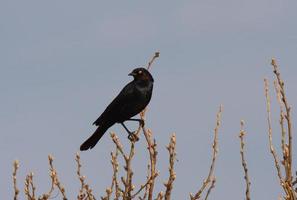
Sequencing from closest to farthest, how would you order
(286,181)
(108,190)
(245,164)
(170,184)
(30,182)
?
1. (286,181)
2. (245,164)
3. (170,184)
4. (108,190)
5. (30,182)

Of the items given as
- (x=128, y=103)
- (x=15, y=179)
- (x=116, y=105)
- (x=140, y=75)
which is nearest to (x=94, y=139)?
(x=116, y=105)

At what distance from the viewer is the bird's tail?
11038 mm

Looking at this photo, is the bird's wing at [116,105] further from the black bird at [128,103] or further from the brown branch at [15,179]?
the brown branch at [15,179]

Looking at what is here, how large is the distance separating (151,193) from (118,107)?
220 inches

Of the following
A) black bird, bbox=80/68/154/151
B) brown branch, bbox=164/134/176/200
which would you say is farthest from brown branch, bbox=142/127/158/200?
black bird, bbox=80/68/154/151

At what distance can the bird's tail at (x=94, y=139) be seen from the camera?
36.2 feet

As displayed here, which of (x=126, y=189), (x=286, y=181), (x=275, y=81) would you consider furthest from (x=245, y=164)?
(x=126, y=189)

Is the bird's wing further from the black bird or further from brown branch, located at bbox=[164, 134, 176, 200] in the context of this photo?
brown branch, located at bbox=[164, 134, 176, 200]

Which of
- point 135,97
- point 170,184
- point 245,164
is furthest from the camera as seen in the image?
point 135,97

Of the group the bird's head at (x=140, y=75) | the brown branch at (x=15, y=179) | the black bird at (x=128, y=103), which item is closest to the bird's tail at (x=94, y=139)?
the black bird at (x=128, y=103)

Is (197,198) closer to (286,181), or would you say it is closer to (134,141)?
(134,141)

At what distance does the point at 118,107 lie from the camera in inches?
437

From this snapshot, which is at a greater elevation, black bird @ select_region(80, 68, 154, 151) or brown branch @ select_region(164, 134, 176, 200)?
black bird @ select_region(80, 68, 154, 151)

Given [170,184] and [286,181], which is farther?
[170,184]
